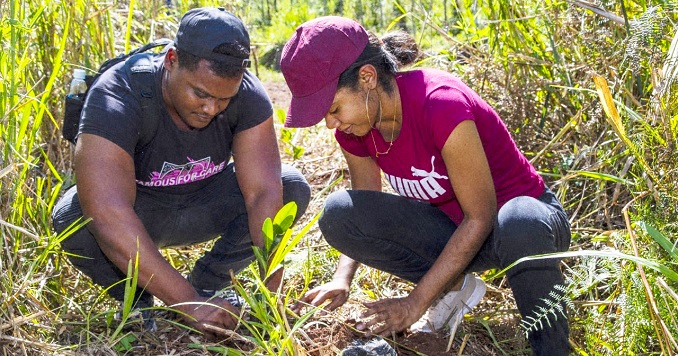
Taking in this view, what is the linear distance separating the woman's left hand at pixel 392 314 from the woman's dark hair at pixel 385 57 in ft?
1.89

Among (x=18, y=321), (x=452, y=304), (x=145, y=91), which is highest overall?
(x=145, y=91)

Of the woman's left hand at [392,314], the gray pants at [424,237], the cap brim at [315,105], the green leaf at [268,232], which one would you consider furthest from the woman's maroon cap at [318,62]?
the woman's left hand at [392,314]

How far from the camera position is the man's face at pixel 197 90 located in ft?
7.92

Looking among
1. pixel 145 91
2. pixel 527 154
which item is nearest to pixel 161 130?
pixel 145 91

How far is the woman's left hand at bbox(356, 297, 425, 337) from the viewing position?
7.79 feet

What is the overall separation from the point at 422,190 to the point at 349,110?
0.40 metres

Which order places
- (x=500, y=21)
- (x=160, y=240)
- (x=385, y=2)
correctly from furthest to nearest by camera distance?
(x=385, y=2), (x=500, y=21), (x=160, y=240)

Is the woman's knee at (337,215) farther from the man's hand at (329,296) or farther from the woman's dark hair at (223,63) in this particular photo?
the woman's dark hair at (223,63)

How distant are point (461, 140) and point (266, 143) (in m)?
0.71

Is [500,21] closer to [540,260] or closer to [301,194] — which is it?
[301,194]

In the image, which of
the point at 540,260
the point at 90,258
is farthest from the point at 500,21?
the point at 90,258

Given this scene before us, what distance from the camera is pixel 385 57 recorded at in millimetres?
2408

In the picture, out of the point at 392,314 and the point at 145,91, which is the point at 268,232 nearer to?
the point at 392,314

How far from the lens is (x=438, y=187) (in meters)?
2.57
